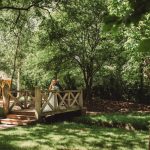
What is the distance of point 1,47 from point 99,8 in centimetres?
1961

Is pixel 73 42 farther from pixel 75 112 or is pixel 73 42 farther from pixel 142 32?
pixel 142 32

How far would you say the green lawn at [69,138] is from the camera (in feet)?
34.8

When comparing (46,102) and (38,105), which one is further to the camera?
(46,102)

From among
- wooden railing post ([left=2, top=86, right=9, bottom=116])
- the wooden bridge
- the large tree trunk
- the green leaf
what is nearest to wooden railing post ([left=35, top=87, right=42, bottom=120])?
the wooden bridge

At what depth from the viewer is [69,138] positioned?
1188 centimetres

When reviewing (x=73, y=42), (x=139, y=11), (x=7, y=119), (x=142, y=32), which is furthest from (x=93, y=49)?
(x=139, y=11)

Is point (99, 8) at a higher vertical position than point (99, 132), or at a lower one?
higher

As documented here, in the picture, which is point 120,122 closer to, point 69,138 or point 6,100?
point 69,138

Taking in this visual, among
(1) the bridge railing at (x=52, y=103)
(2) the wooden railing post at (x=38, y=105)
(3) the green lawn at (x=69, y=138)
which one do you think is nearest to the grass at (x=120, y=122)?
(3) the green lawn at (x=69, y=138)

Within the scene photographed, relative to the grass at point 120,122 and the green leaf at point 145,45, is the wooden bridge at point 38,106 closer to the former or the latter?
the grass at point 120,122

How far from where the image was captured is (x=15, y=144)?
10.8 m

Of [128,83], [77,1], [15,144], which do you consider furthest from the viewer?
[128,83]

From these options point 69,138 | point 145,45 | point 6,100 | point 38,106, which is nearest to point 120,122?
point 38,106

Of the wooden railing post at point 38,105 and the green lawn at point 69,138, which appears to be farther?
the wooden railing post at point 38,105
